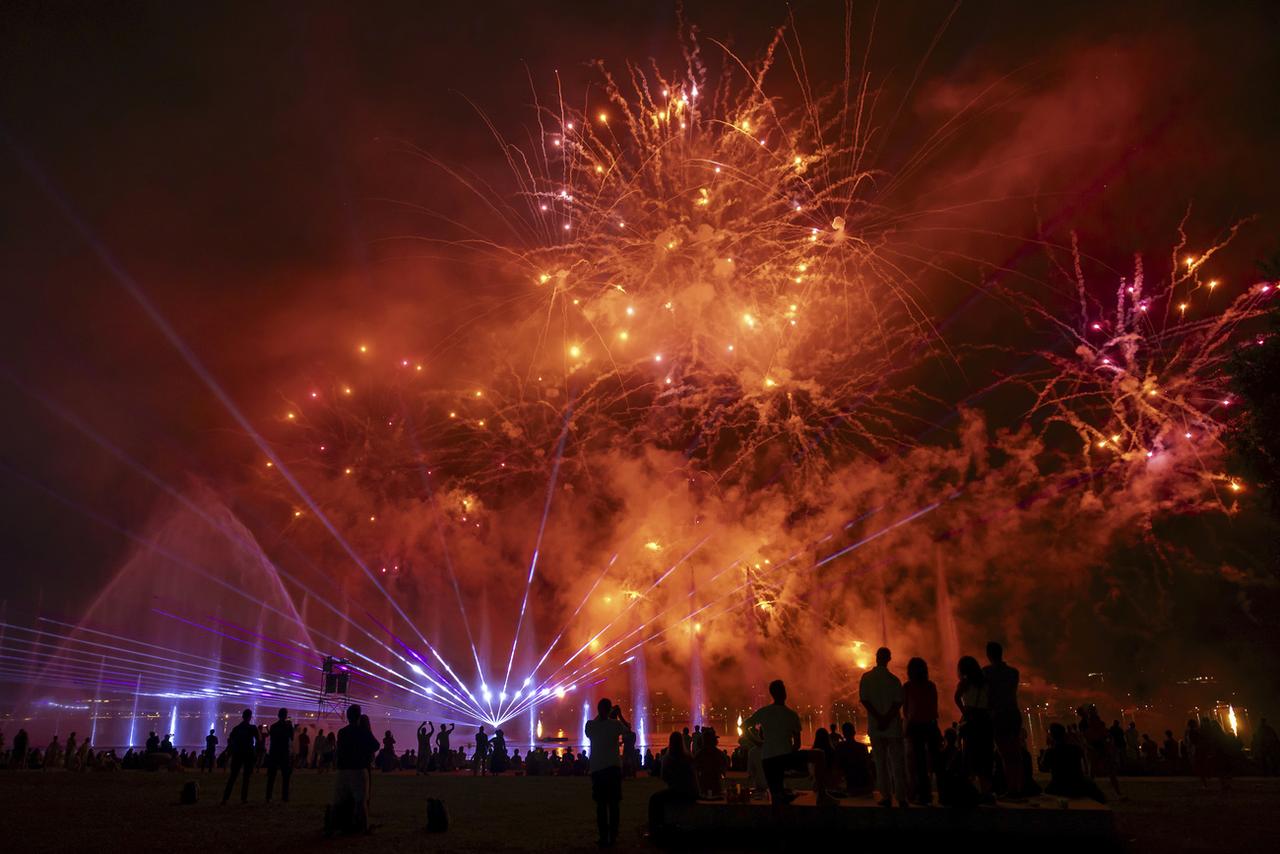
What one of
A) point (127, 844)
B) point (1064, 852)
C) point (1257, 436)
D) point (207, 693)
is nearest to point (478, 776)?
point (127, 844)

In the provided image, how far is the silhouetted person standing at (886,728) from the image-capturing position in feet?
24.3

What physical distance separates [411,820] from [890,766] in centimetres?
624

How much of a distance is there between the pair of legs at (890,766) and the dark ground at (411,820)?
482 millimetres

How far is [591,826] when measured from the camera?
9.88 metres

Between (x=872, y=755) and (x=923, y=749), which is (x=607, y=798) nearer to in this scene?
(x=923, y=749)

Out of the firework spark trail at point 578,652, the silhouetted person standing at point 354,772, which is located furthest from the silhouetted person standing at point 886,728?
the firework spark trail at point 578,652

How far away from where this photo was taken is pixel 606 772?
8.00 m

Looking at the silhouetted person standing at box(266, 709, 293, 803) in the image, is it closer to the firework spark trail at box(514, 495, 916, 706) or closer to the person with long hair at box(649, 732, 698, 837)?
the person with long hair at box(649, 732, 698, 837)

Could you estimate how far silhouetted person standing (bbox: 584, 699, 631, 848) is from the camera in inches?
312

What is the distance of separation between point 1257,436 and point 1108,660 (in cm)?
1851

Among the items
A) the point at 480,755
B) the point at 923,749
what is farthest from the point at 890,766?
the point at 480,755

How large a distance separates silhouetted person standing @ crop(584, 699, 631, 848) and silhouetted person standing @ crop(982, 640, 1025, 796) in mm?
3732

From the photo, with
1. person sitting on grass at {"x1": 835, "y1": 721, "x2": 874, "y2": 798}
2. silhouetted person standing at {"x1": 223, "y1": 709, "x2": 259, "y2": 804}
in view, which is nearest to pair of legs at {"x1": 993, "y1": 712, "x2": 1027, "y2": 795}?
person sitting on grass at {"x1": 835, "y1": 721, "x2": 874, "y2": 798}

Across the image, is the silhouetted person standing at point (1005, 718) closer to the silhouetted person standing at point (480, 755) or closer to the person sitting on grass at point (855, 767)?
the person sitting on grass at point (855, 767)
